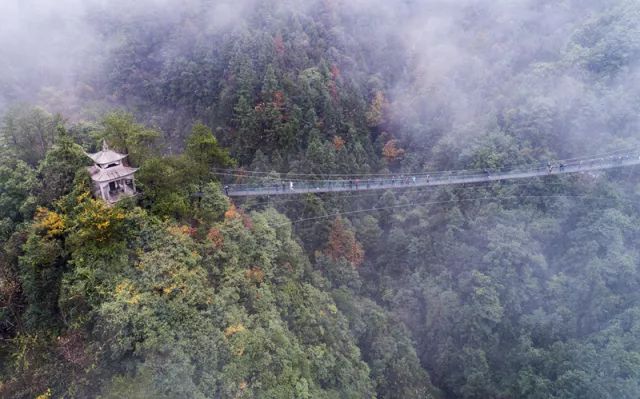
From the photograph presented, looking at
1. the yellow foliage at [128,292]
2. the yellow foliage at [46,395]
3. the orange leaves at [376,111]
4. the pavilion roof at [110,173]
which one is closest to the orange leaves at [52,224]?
the pavilion roof at [110,173]

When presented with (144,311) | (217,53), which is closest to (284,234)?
(144,311)

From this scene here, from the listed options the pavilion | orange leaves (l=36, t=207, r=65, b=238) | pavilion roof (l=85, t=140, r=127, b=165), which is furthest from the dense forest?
pavilion roof (l=85, t=140, r=127, b=165)

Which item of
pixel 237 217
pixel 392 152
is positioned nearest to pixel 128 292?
pixel 237 217

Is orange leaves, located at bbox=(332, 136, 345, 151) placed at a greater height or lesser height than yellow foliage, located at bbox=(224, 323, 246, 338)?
greater

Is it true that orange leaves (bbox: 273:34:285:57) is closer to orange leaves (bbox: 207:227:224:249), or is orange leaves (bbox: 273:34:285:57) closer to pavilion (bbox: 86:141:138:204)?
pavilion (bbox: 86:141:138:204)

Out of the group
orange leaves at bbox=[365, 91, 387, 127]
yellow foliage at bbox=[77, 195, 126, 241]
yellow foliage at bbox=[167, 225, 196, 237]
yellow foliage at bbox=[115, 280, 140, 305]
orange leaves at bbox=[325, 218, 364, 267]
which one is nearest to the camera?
yellow foliage at bbox=[115, 280, 140, 305]

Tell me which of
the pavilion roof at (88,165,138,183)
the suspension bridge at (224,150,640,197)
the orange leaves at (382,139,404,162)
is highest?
the pavilion roof at (88,165,138,183)
